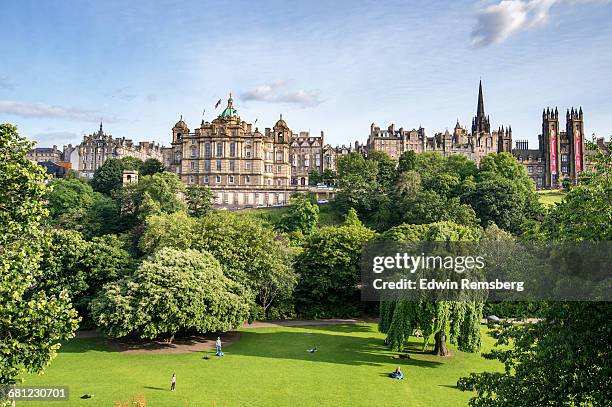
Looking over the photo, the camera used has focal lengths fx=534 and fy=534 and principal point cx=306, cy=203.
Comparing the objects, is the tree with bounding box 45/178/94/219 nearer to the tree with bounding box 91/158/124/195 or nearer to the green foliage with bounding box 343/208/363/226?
the tree with bounding box 91/158/124/195

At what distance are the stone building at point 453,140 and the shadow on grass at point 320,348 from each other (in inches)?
3818

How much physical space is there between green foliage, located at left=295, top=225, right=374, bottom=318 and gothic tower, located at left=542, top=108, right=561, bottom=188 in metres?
91.1

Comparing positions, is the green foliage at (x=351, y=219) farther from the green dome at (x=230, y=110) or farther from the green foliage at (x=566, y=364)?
the green foliage at (x=566, y=364)

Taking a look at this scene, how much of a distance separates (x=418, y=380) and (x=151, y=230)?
32.1 m

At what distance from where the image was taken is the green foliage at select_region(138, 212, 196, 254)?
147 ft

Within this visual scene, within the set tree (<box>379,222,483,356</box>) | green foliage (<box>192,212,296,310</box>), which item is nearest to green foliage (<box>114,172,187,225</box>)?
green foliage (<box>192,212,296,310</box>)

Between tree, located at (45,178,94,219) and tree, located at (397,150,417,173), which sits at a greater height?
tree, located at (397,150,417,173)

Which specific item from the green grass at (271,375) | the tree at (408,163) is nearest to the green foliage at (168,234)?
the green grass at (271,375)

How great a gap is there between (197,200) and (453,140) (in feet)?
289

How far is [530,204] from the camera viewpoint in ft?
227

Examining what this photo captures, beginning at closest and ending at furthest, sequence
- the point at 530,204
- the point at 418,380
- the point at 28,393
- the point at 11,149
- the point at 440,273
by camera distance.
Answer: the point at 11,149
the point at 28,393
the point at 418,380
the point at 440,273
the point at 530,204

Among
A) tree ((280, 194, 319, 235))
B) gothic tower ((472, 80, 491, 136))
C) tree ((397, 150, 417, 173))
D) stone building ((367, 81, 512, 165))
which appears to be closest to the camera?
tree ((280, 194, 319, 235))

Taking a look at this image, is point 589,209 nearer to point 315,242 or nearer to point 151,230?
point 315,242

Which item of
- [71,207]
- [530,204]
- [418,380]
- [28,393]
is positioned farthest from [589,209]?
[71,207]
